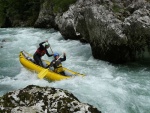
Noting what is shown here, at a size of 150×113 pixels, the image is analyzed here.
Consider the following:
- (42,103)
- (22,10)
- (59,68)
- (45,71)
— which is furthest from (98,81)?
(22,10)

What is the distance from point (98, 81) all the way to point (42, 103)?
285 inches

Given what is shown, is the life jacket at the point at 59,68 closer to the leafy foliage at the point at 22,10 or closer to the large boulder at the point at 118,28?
the large boulder at the point at 118,28

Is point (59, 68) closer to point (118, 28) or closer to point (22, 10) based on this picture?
point (118, 28)

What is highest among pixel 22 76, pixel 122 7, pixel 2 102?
pixel 122 7

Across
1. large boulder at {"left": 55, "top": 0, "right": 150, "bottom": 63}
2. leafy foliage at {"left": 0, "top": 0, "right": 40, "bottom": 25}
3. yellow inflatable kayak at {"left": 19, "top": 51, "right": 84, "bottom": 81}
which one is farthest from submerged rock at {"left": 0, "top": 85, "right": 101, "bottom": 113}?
leafy foliage at {"left": 0, "top": 0, "right": 40, "bottom": 25}

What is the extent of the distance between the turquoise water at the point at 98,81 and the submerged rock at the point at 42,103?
3.94m

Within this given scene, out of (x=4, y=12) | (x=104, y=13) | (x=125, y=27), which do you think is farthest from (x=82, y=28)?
(x=4, y=12)

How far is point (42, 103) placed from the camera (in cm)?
567

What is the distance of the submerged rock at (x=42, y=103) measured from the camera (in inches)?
218

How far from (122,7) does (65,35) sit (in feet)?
25.3

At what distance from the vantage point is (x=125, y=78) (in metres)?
13.1

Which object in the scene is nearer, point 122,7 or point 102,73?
point 102,73

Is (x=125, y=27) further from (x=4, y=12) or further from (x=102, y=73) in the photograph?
(x=4, y=12)

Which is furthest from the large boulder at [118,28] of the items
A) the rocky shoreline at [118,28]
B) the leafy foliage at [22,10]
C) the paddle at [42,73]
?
the leafy foliage at [22,10]
